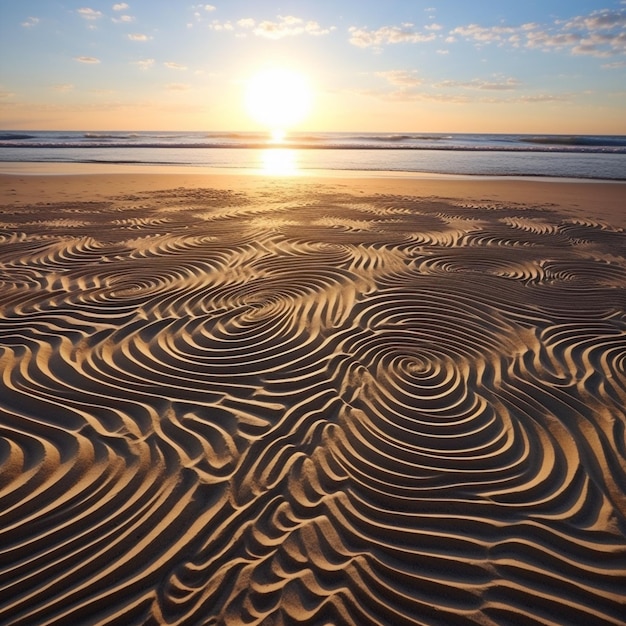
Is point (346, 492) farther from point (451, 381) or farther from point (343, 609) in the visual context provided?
point (451, 381)

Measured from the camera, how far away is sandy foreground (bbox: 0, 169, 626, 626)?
251 cm

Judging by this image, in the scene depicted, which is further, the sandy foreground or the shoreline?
the shoreline

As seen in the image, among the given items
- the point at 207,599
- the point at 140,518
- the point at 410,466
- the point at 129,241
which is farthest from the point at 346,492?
the point at 129,241

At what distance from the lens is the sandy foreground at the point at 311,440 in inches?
98.7

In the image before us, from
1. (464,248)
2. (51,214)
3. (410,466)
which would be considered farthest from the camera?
(51,214)

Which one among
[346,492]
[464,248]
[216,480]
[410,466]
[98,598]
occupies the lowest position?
[98,598]

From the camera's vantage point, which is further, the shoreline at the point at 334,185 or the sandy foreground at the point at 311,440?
the shoreline at the point at 334,185

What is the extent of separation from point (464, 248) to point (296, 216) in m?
4.66

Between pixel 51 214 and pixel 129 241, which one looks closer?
pixel 129 241

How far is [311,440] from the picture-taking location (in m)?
3.60

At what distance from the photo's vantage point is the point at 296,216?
11.8m

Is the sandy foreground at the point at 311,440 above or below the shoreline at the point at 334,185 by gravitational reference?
below

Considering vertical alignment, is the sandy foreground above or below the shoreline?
below

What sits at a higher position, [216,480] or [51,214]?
[51,214]
